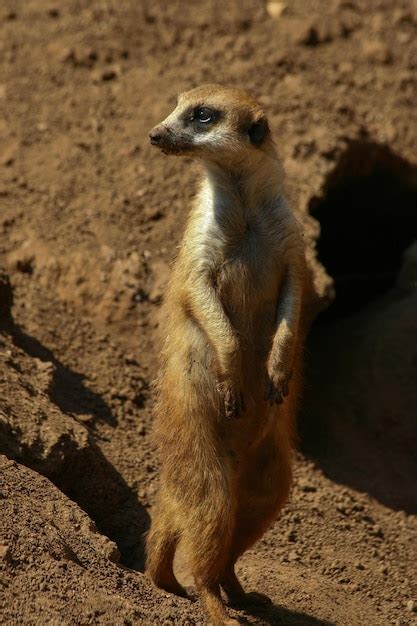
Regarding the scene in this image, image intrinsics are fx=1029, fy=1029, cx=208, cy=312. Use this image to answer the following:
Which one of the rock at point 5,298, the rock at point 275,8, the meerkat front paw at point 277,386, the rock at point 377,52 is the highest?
the rock at point 275,8

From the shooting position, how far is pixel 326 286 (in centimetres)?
641

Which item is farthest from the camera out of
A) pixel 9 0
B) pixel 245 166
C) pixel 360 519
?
pixel 9 0

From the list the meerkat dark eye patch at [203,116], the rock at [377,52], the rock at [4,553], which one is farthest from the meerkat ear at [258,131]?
the rock at [377,52]

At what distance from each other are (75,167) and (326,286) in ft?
6.61

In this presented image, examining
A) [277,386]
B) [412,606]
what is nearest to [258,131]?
[277,386]

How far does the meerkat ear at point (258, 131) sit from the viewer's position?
4.84 m

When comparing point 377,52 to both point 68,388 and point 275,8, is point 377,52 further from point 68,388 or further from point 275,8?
point 68,388

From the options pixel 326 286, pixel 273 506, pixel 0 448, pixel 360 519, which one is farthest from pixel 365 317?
pixel 0 448

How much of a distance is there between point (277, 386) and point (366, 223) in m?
3.90

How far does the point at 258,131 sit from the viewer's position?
485 cm

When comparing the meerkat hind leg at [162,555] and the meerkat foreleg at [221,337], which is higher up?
the meerkat foreleg at [221,337]

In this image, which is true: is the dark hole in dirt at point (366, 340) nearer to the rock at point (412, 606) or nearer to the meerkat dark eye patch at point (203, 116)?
the rock at point (412, 606)

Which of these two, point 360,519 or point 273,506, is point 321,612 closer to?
point 273,506

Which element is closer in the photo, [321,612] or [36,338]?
[321,612]
